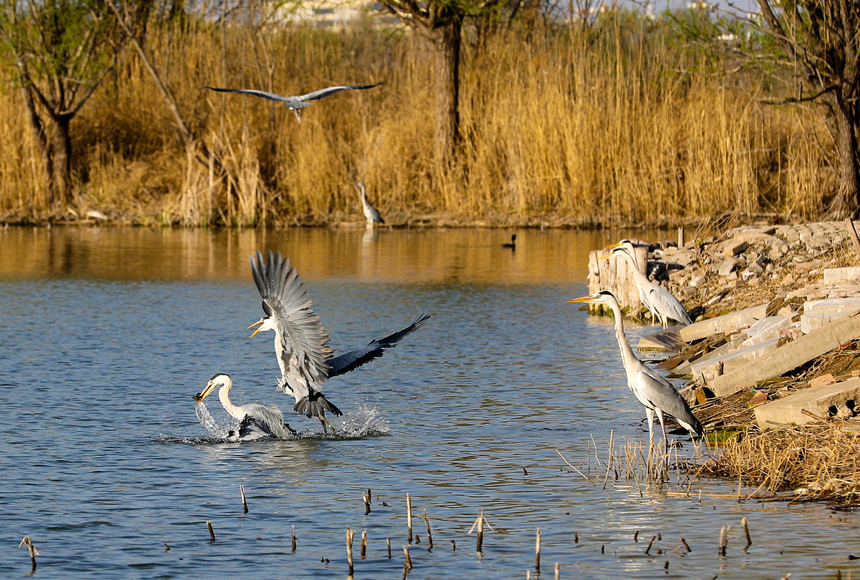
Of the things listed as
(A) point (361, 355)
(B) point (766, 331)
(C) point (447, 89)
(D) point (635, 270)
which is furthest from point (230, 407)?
(C) point (447, 89)

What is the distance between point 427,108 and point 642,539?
23651mm

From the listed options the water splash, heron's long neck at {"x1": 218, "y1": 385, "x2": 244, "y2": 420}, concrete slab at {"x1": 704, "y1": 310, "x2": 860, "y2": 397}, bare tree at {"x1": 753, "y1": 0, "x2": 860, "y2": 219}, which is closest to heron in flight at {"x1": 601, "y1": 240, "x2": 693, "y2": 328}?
concrete slab at {"x1": 704, "y1": 310, "x2": 860, "y2": 397}

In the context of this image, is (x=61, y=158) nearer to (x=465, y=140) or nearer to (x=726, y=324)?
(x=465, y=140)

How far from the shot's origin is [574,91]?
25.9 metres

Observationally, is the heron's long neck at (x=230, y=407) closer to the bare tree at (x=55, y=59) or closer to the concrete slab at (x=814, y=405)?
the concrete slab at (x=814, y=405)

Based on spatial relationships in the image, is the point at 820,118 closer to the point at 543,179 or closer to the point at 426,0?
the point at 543,179

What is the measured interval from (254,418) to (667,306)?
5.34 meters

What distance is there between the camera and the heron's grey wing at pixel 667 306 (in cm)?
1192

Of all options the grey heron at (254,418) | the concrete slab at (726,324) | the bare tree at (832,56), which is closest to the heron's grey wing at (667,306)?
the concrete slab at (726,324)

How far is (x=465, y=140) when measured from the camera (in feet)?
89.4

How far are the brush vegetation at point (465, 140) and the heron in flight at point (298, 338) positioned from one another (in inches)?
615

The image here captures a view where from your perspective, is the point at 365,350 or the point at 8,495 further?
the point at 365,350

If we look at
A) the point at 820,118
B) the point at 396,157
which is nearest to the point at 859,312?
the point at 820,118

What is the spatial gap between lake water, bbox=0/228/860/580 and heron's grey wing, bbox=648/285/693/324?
70cm
